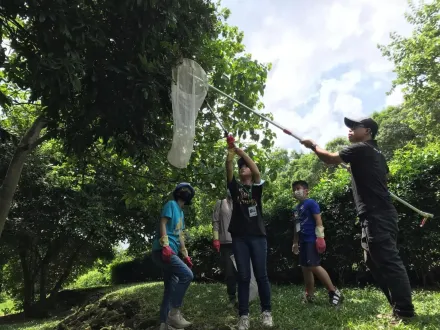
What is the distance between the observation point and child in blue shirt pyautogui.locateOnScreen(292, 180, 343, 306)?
17.8 feet

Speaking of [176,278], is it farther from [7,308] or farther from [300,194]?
[7,308]

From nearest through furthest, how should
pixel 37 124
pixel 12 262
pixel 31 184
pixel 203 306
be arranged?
pixel 203 306, pixel 37 124, pixel 31 184, pixel 12 262

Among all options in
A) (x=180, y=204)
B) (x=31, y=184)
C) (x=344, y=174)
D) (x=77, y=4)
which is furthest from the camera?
(x=31, y=184)

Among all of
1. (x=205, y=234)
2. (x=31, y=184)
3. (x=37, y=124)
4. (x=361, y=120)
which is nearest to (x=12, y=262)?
(x=31, y=184)

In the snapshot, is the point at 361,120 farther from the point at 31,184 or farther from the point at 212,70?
the point at 31,184

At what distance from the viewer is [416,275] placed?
7.00 meters

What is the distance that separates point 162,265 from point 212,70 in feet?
12.8

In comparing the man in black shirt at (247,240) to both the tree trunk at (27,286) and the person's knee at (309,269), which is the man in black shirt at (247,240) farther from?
the tree trunk at (27,286)

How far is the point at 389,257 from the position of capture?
12.5ft

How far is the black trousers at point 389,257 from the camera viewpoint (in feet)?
12.3

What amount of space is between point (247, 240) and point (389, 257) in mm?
1462

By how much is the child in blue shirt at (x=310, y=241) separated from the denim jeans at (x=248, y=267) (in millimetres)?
1368

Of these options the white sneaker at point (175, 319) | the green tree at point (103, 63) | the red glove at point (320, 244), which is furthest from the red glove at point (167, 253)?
the red glove at point (320, 244)

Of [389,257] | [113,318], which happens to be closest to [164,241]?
[389,257]
